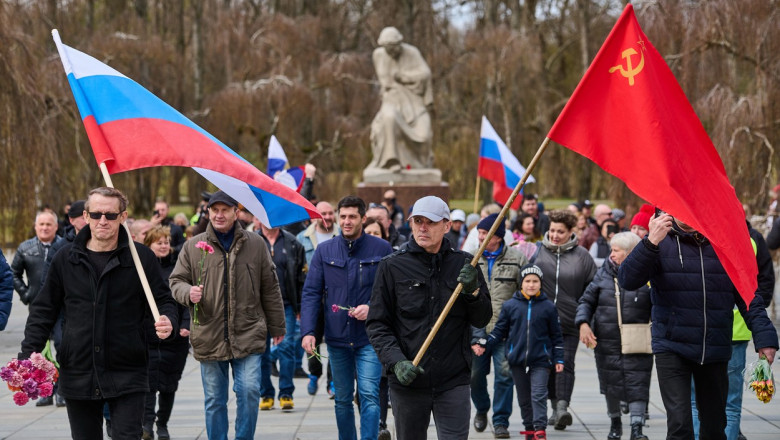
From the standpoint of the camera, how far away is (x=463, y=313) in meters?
6.14

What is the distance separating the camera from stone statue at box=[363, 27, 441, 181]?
773 inches

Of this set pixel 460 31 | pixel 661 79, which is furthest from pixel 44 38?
pixel 661 79

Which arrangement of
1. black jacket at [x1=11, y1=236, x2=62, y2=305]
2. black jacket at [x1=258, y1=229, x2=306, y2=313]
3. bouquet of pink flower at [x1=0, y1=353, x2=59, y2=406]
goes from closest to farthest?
1. bouquet of pink flower at [x1=0, y1=353, x2=59, y2=406]
2. black jacket at [x1=258, y1=229, x2=306, y2=313]
3. black jacket at [x1=11, y1=236, x2=62, y2=305]

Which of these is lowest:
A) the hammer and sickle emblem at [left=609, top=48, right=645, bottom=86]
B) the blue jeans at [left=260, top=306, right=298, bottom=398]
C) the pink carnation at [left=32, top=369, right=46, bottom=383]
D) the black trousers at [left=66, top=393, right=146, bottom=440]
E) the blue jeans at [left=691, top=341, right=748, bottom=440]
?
the blue jeans at [left=260, top=306, right=298, bottom=398]

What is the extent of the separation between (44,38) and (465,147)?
14.4 meters

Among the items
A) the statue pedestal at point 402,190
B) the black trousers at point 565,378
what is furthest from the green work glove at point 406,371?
the statue pedestal at point 402,190

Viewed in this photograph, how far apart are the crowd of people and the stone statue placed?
7835mm

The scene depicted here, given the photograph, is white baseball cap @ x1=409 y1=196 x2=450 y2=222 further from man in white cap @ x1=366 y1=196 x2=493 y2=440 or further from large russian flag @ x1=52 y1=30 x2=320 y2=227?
large russian flag @ x1=52 y1=30 x2=320 y2=227

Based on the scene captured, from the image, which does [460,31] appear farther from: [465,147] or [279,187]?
[279,187]

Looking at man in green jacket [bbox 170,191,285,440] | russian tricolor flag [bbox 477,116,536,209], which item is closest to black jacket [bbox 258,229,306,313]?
man in green jacket [bbox 170,191,285,440]

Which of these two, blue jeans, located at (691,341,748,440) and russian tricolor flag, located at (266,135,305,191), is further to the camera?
russian tricolor flag, located at (266,135,305,191)

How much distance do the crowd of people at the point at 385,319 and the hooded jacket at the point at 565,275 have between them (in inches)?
0.5

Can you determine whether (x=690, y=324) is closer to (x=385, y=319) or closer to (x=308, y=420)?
(x=385, y=319)

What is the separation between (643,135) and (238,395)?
124 inches
